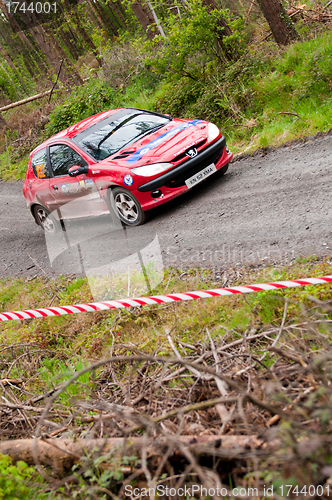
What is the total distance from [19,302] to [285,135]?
5783 millimetres

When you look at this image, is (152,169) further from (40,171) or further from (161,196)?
(40,171)

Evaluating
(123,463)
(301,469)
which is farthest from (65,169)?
(301,469)

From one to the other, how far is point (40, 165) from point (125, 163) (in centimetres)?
262

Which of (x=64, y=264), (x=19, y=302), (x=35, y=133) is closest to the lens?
(x=19, y=302)

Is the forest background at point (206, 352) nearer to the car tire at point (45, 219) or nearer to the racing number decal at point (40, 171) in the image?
the car tire at point (45, 219)

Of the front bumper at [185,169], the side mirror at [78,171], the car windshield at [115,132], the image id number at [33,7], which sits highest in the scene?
the image id number at [33,7]

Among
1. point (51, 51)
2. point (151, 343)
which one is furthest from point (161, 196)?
point (51, 51)

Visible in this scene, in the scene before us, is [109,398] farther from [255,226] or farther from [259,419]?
[255,226]

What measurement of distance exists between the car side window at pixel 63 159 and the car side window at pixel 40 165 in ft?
0.90

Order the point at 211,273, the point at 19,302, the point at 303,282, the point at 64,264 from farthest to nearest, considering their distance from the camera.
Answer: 1. the point at 64,264
2. the point at 19,302
3. the point at 211,273
4. the point at 303,282

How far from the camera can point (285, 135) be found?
773cm

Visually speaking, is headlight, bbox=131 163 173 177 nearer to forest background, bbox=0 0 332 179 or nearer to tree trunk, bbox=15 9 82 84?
forest background, bbox=0 0 332 179
